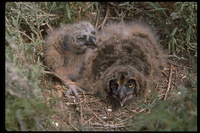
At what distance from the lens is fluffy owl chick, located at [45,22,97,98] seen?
14.4ft

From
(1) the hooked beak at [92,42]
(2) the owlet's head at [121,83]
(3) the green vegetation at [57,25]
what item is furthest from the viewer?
(1) the hooked beak at [92,42]

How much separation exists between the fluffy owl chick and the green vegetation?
0.45 ft

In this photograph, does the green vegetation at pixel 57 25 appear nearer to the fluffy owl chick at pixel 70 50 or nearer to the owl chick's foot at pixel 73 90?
the fluffy owl chick at pixel 70 50

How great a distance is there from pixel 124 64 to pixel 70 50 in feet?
2.12

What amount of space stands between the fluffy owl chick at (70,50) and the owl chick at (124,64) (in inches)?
4.5

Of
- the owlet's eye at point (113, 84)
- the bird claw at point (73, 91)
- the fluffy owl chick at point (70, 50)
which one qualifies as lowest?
the bird claw at point (73, 91)

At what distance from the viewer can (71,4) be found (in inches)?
184

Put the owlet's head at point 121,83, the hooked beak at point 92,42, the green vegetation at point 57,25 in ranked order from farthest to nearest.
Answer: the hooked beak at point 92,42
the owlet's head at point 121,83
the green vegetation at point 57,25

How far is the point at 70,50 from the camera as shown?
177 inches

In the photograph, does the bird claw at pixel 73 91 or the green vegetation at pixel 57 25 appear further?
the bird claw at pixel 73 91

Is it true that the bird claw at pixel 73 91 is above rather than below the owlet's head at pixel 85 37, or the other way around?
below

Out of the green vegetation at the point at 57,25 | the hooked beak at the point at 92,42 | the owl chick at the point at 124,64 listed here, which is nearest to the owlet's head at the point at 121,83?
the owl chick at the point at 124,64

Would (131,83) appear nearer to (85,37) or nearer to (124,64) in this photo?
(124,64)

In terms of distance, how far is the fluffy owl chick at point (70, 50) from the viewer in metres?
4.38
